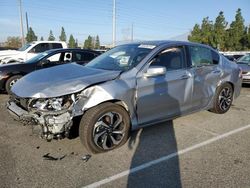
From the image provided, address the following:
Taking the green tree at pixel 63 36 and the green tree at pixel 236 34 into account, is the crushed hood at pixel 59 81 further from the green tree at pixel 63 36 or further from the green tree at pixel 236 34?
the green tree at pixel 63 36

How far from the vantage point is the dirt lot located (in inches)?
127

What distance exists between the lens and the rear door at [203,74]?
5.13 metres

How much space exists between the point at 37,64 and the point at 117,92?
5.21 metres

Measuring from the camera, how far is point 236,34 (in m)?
40.1

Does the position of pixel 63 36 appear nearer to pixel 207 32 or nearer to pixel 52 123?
pixel 207 32

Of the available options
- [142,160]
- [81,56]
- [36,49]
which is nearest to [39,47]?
[36,49]

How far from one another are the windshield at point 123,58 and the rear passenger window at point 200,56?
0.94 metres

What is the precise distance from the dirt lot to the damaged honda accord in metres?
0.33

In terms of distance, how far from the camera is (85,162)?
367 centimetres

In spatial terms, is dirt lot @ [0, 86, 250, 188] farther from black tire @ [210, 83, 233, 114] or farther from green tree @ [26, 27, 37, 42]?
green tree @ [26, 27, 37, 42]

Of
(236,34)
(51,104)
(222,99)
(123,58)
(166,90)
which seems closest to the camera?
(51,104)

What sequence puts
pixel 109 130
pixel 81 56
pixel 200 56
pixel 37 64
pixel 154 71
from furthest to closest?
pixel 81 56 → pixel 37 64 → pixel 200 56 → pixel 154 71 → pixel 109 130

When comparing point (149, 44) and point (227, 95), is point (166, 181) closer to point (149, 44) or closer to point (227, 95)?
point (149, 44)

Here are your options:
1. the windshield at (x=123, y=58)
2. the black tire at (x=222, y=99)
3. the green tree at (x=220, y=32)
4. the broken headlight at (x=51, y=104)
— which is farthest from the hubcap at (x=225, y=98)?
the green tree at (x=220, y=32)
